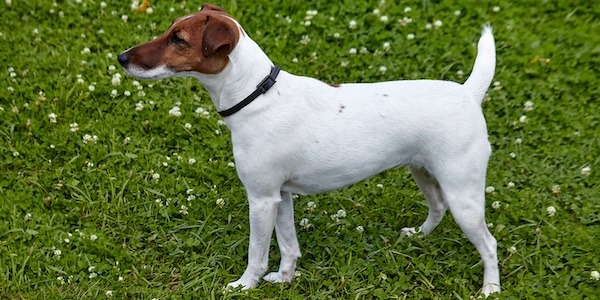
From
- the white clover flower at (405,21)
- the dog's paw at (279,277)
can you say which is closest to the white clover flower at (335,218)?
the dog's paw at (279,277)

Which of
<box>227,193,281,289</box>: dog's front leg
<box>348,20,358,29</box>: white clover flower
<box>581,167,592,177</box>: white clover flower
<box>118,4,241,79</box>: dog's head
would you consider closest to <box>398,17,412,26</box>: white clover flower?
<box>348,20,358,29</box>: white clover flower

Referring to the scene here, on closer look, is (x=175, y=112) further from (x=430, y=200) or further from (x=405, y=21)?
Result: (x=405, y=21)

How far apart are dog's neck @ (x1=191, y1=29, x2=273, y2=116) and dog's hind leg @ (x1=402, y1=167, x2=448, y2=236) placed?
1213 millimetres

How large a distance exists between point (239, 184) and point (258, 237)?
1163 millimetres

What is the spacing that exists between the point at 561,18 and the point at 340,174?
4034mm

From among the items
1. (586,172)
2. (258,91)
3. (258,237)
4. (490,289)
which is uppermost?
(258,91)

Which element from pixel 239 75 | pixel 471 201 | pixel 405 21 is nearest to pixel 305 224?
pixel 471 201

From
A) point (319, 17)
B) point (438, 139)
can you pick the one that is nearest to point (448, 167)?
point (438, 139)

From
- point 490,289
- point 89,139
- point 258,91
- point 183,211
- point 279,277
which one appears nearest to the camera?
point 258,91

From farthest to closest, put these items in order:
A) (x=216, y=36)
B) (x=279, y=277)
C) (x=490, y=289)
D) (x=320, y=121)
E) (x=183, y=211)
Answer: (x=183, y=211) < (x=279, y=277) < (x=490, y=289) < (x=320, y=121) < (x=216, y=36)

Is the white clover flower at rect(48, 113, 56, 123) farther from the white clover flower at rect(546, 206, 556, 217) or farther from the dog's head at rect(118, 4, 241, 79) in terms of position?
the white clover flower at rect(546, 206, 556, 217)

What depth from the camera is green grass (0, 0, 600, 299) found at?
5129 mm

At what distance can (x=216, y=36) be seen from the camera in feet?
13.5

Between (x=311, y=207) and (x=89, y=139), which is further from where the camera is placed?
(x=89, y=139)
